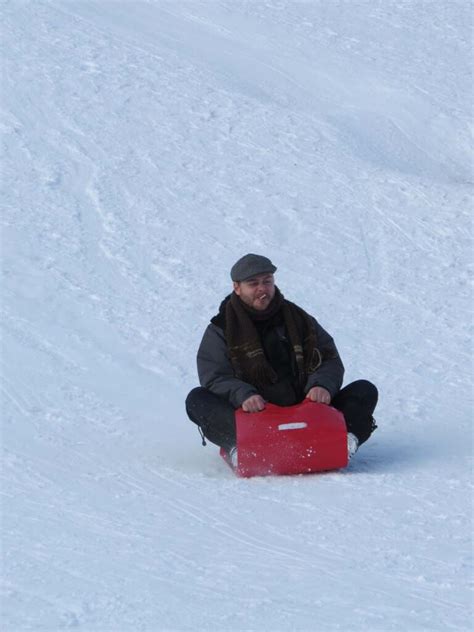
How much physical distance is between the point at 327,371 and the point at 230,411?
1.86ft

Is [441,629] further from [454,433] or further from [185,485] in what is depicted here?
[454,433]

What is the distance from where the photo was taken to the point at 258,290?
6324 mm

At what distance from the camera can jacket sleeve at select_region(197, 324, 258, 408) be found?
627 centimetres

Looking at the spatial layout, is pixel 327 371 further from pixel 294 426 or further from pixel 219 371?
pixel 219 371

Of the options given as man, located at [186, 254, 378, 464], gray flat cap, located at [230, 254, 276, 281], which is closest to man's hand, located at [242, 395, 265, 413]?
man, located at [186, 254, 378, 464]

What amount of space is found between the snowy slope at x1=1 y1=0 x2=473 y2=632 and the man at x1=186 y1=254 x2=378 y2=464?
304mm

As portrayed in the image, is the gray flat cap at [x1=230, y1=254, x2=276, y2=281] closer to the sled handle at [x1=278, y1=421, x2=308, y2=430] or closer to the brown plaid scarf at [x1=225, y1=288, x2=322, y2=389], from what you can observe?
the brown plaid scarf at [x1=225, y1=288, x2=322, y2=389]

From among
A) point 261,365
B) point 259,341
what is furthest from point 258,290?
point 261,365

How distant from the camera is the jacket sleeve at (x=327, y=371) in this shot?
638cm

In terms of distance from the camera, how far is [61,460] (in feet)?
21.1

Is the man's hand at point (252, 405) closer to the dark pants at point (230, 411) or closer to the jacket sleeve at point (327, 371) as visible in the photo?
the dark pants at point (230, 411)

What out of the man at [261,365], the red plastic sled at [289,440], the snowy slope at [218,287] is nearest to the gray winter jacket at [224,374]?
the man at [261,365]

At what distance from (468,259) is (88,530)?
674 cm

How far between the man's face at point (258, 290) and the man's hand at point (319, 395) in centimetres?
49
